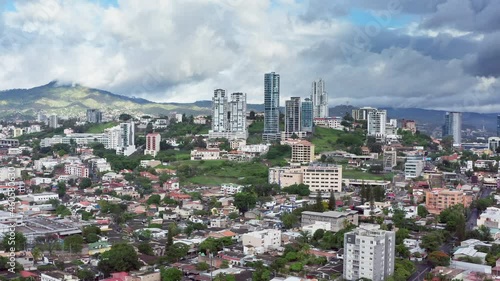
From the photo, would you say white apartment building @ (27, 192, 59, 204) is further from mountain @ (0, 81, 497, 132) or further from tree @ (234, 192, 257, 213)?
mountain @ (0, 81, 497, 132)

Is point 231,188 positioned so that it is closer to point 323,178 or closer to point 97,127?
point 323,178

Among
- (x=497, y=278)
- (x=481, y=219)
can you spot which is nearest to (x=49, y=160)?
(x=481, y=219)

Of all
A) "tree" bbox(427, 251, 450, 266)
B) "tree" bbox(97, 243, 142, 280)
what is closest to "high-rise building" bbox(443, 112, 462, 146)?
"tree" bbox(427, 251, 450, 266)

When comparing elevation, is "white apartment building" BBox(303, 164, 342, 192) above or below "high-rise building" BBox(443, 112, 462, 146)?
below

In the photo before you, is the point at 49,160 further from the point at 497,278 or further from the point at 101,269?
the point at 497,278

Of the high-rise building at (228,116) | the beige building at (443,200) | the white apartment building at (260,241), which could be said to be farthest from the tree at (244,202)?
the high-rise building at (228,116)

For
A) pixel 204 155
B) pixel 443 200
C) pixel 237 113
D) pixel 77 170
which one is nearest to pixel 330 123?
pixel 237 113
